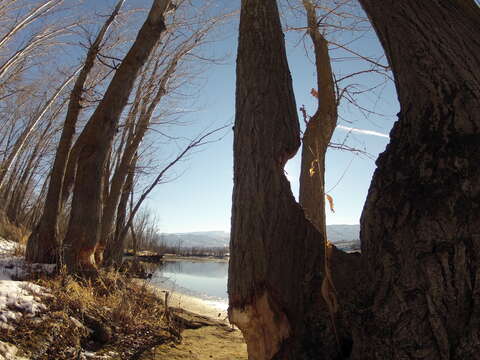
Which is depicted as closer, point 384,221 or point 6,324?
point 384,221

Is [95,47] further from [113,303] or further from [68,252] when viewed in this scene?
[113,303]

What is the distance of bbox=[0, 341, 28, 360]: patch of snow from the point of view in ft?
Result: 7.20

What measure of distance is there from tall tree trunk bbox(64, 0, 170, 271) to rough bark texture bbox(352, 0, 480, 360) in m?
3.61

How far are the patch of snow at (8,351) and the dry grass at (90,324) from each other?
0.07 meters

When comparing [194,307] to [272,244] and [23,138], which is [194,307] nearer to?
[272,244]

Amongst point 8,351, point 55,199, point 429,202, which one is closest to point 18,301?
point 8,351

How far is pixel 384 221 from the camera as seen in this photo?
1.40m

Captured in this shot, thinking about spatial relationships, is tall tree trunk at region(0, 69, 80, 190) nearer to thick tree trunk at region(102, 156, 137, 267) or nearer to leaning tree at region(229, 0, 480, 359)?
thick tree trunk at region(102, 156, 137, 267)

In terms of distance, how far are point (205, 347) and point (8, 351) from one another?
1.85 meters

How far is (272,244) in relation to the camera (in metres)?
1.84

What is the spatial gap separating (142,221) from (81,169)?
27.1m

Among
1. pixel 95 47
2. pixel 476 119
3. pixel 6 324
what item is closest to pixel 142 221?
pixel 95 47

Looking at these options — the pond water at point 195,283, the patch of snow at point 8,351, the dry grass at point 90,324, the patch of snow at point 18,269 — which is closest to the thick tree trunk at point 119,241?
the pond water at point 195,283

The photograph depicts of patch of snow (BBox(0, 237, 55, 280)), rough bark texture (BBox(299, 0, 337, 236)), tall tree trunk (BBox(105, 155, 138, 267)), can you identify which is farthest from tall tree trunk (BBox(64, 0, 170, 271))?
tall tree trunk (BBox(105, 155, 138, 267))
